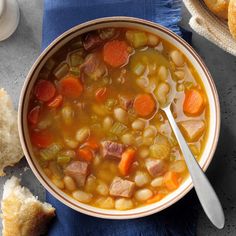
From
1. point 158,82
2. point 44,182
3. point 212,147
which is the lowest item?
point 44,182

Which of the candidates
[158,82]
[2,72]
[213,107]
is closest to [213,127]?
[213,107]

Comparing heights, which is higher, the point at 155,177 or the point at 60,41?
the point at 60,41

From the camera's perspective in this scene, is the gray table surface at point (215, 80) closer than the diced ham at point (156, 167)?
No

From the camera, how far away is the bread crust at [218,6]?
304cm

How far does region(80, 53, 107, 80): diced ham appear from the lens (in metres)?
3.11

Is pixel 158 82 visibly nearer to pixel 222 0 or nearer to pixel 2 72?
pixel 222 0

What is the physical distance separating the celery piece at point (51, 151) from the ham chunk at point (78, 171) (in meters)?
0.11

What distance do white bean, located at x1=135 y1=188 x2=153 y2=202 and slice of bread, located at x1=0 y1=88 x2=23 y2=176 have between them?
2.75ft

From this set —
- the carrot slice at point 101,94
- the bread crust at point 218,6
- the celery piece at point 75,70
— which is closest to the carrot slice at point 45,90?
the celery piece at point 75,70

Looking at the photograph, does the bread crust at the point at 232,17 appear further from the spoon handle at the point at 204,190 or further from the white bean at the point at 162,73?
the spoon handle at the point at 204,190

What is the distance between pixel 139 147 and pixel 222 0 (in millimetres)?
959

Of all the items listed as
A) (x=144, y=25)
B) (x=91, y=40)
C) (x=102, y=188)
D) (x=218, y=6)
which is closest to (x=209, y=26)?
(x=218, y=6)

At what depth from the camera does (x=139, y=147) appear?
3.14 metres

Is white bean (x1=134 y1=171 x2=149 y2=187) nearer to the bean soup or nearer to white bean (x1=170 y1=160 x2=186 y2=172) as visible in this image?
the bean soup
